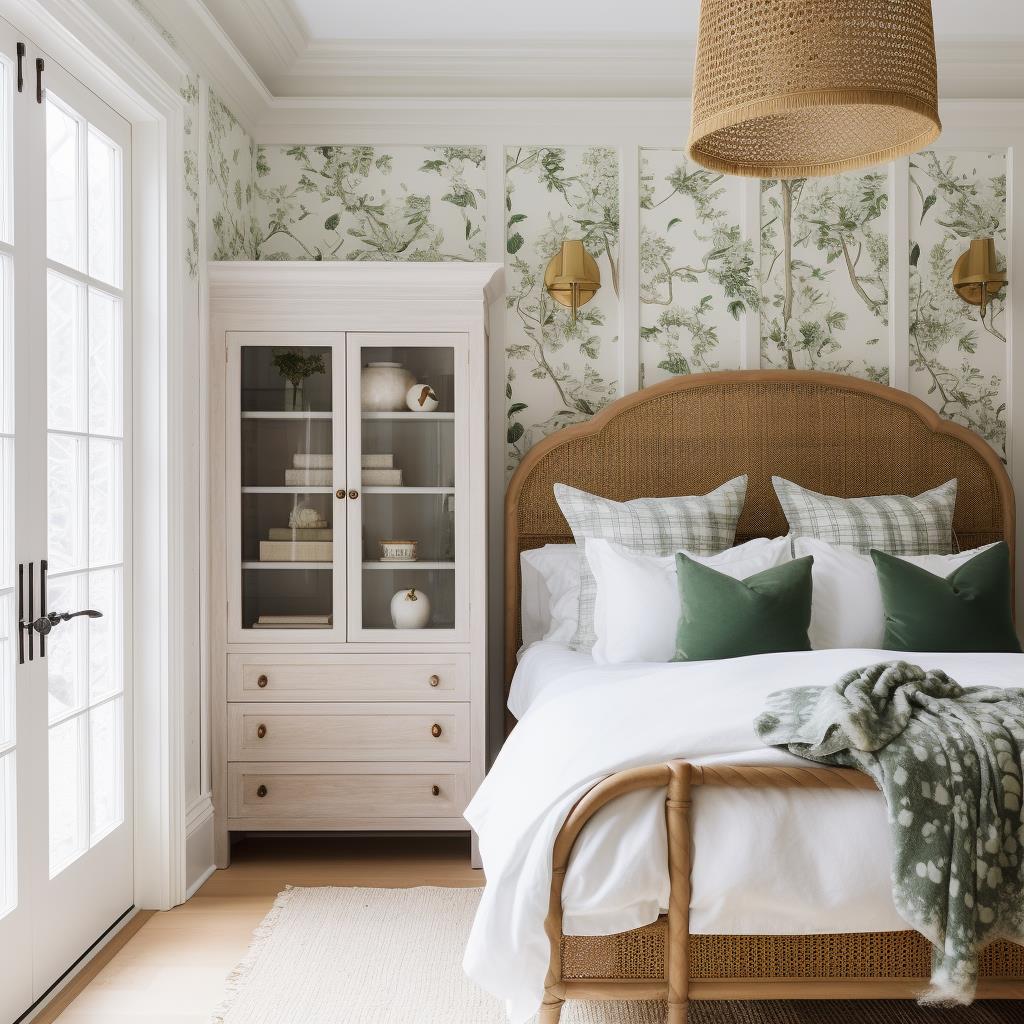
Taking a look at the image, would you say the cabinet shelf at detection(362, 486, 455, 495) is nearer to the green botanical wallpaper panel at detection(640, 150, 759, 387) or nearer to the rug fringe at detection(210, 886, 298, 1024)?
the green botanical wallpaper panel at detection(640, 150, 759, 387)

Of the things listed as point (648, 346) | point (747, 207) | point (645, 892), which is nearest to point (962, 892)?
point (645, 892)

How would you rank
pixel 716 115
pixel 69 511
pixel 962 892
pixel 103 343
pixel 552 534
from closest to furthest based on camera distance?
pixel 962 892 < pixel 716 115 < pixel 69 511 < pixel 103 343 < pixel 552 534

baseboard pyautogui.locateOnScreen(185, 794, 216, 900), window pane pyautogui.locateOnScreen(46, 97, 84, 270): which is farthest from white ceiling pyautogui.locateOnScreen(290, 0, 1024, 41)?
baseboard pyautogui.locateOnScreen(185, 794, 216, 900)

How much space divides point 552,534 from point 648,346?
0.82m

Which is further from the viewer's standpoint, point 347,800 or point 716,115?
point 347,800

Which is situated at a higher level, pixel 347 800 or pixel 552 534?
pixel 552 534

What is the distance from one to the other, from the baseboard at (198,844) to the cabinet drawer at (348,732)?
0.19 meters

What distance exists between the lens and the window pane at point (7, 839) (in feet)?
6.73

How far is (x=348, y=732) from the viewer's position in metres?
3.11

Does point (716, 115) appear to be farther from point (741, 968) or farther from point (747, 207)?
point (747, 207)

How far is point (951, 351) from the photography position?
363 centimetres

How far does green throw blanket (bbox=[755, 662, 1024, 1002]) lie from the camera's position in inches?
65.3

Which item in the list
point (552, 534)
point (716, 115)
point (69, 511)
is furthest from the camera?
point (552, 534)

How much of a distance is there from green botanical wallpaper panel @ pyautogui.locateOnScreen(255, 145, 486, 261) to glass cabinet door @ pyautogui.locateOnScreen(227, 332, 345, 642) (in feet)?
2.16
